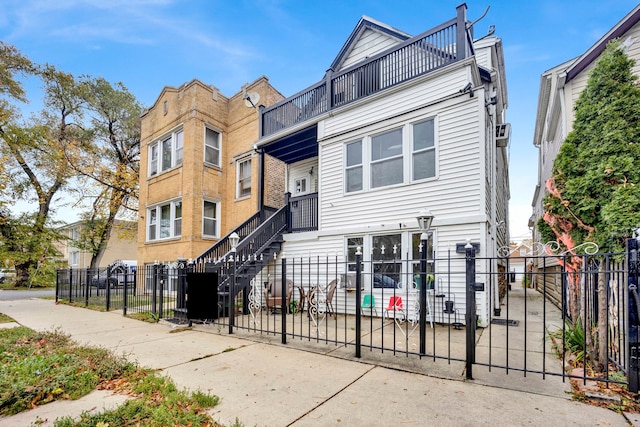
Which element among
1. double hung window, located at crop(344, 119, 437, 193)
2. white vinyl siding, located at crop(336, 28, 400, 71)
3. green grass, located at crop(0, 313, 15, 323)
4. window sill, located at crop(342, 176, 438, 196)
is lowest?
green grass, located at crop(0, 313, 15, 323)

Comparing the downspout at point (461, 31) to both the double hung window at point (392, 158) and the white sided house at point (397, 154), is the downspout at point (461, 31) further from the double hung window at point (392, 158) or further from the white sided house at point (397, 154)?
the double hung window at point (392, 158)

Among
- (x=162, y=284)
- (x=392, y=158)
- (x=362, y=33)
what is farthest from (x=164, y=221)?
(x=362, y=33)

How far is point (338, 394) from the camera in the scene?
3.51 m

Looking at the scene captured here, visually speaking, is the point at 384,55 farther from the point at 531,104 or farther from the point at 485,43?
the point at 531,104

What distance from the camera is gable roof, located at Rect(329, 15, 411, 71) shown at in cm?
978

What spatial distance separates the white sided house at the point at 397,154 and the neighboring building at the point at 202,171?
3.11m

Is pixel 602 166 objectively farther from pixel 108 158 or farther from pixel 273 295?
pixel 108 158

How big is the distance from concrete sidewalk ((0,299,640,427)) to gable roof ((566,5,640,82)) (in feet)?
26.5

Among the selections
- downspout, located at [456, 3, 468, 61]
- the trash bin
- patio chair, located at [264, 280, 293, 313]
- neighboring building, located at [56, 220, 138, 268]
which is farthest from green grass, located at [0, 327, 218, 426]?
neighboring building, located at [56, 220, 138, 268]

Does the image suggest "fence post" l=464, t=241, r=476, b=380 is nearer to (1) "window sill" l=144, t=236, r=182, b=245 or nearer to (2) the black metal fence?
(2) the black metal fence

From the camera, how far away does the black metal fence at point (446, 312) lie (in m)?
3.90

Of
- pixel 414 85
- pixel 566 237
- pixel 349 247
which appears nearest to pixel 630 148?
pixel 566 237

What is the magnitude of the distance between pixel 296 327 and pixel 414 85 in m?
6.54

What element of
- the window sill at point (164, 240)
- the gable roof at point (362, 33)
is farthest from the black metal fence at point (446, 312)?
the gable roof at point (362, 33)
